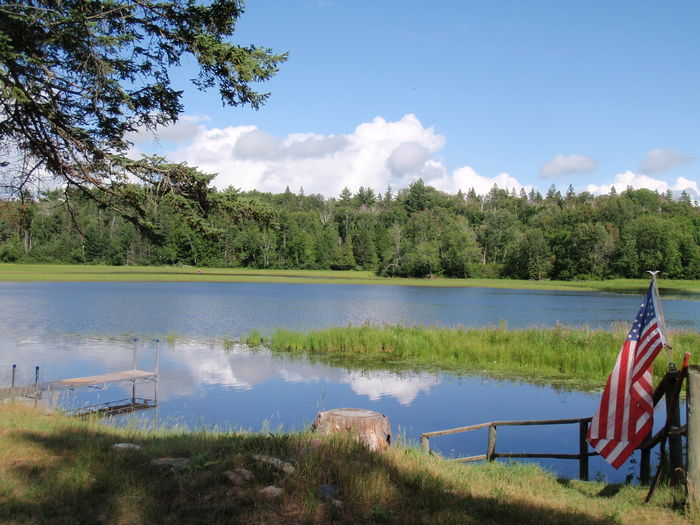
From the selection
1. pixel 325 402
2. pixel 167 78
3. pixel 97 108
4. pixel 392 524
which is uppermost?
pixel 167 78

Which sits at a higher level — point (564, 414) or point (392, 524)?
point (392, 524)

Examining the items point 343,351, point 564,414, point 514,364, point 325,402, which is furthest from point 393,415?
point 343,351

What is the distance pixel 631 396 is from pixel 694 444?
1.23 metres

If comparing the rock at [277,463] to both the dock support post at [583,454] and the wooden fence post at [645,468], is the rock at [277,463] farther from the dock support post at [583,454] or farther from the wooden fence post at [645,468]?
the wooden fence post at [645,468]

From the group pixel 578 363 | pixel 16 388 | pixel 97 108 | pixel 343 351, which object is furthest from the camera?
pixel 343 351

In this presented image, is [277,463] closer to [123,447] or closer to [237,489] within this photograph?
[237,489]

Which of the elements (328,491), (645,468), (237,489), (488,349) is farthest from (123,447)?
(488,349)

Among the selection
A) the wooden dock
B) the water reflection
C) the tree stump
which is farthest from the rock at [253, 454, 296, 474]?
the wooden dock

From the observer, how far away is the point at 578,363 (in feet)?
69.3

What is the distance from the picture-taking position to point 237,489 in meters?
5.73

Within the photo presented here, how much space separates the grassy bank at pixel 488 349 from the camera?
20812 millimetres

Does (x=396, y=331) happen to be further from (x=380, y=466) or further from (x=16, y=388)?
(x=380, y=466)

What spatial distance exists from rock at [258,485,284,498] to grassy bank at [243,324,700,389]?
49.9ft

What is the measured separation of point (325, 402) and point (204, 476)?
10.8 meters
